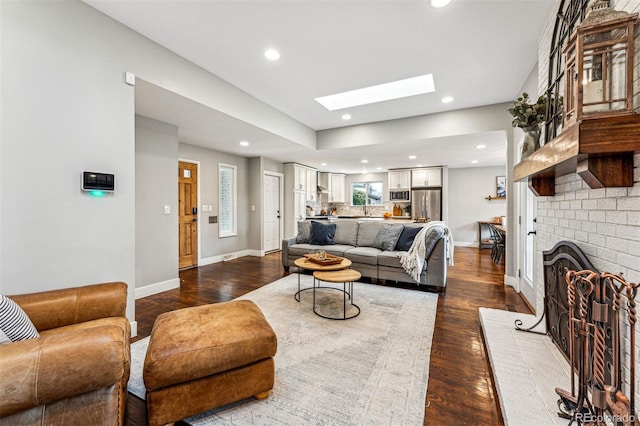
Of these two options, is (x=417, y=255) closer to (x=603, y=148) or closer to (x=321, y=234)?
(x=321, y=234)

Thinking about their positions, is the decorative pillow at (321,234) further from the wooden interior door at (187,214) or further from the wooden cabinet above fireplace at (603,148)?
the wooden cabinet above fireplace at (603,148)

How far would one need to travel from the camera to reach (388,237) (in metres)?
4.39

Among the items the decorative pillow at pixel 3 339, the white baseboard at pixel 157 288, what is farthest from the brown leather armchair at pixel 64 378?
the white baseboard at pixel 157 288

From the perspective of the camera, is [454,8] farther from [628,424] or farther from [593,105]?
[628,424]

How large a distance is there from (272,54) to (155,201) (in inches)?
103

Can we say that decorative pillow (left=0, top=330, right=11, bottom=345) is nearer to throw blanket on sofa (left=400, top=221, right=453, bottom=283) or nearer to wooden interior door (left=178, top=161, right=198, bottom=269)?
throw blanket on sofa (left=400, top=221, right=453, bottom=283)

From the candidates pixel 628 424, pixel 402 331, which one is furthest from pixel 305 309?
pixel 628 424


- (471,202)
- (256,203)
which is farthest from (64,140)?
(471,202)

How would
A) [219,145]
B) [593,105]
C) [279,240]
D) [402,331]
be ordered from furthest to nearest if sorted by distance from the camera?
[279,240] → [219,145] → [402,331] → [593,105]

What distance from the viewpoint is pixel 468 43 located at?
2.59m

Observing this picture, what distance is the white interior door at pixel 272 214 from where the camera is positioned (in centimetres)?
661

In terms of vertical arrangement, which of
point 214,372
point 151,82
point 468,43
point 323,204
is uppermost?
point 468,43

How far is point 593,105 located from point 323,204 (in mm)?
8445

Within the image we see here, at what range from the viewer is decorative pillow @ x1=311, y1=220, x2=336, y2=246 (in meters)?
4.83
